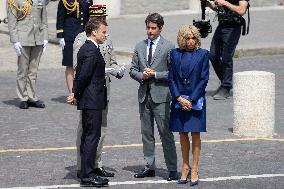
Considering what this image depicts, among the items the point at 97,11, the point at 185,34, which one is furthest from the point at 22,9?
the point at 185,34

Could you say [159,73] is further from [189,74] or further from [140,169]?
[140,169]

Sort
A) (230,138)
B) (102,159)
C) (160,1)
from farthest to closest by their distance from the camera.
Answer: (160,1) → (230,138) → (102,159)

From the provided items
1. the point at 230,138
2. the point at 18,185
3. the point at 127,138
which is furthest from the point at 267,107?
the point at 18,185

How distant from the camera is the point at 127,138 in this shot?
45.2 feet

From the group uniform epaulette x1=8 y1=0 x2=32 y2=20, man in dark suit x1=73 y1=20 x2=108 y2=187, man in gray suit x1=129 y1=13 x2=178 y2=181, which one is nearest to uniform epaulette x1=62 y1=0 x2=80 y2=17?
uniform epaulette x1=8 y1=0 x2=32 y2=20

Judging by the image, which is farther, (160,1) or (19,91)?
(160,1)

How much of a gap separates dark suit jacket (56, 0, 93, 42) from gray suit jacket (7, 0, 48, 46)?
37 cm

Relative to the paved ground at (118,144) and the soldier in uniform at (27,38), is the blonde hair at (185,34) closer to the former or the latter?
the paved ground at (118,144)

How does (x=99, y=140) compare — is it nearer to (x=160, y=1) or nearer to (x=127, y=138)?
(x=127, y=138)

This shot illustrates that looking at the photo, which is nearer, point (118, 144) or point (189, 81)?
point (189, 81)

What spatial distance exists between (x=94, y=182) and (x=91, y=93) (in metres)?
0.94

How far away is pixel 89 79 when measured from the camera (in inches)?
433

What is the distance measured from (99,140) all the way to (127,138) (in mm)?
2338

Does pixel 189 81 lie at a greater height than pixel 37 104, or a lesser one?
greater
